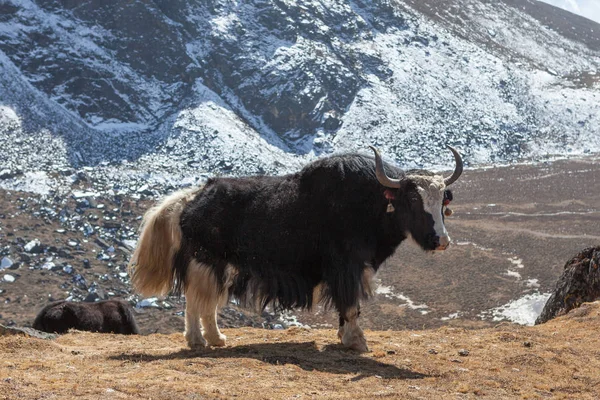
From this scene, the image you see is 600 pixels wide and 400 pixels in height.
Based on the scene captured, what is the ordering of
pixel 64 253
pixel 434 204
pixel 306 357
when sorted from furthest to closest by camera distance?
1. pixel 64 253
2. pixel 434 204
3. pixel 306 357

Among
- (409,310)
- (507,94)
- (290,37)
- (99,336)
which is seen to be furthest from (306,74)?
(99,336)

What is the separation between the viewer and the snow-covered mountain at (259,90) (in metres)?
62.8

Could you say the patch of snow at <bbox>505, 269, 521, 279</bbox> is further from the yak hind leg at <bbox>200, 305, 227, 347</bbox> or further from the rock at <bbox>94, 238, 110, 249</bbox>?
the yak hind leg at <bbox>200, 305, 227, 347</bbox>

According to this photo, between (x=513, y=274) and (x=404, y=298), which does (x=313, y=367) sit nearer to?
(x=404, y=298)

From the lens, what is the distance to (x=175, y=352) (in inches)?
349

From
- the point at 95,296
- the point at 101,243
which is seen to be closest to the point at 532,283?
the point at 95,296

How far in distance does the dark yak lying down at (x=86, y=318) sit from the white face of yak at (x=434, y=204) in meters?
9.00

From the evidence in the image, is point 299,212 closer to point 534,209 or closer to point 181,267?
point 181,267

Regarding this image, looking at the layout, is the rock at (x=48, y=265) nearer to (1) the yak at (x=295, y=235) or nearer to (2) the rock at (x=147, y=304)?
(2) the rock at (x=147, y=304)

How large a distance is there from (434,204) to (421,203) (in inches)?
5.6

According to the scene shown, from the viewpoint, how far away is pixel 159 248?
372 inches

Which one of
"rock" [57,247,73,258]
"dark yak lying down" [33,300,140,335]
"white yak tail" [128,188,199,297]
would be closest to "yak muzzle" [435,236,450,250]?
"white yak tail" [128,188,199,297]

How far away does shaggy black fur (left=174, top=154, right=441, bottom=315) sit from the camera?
871cm

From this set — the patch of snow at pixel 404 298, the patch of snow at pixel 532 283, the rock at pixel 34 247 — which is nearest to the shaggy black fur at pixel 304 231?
the patch of snow at pixel 404 298
